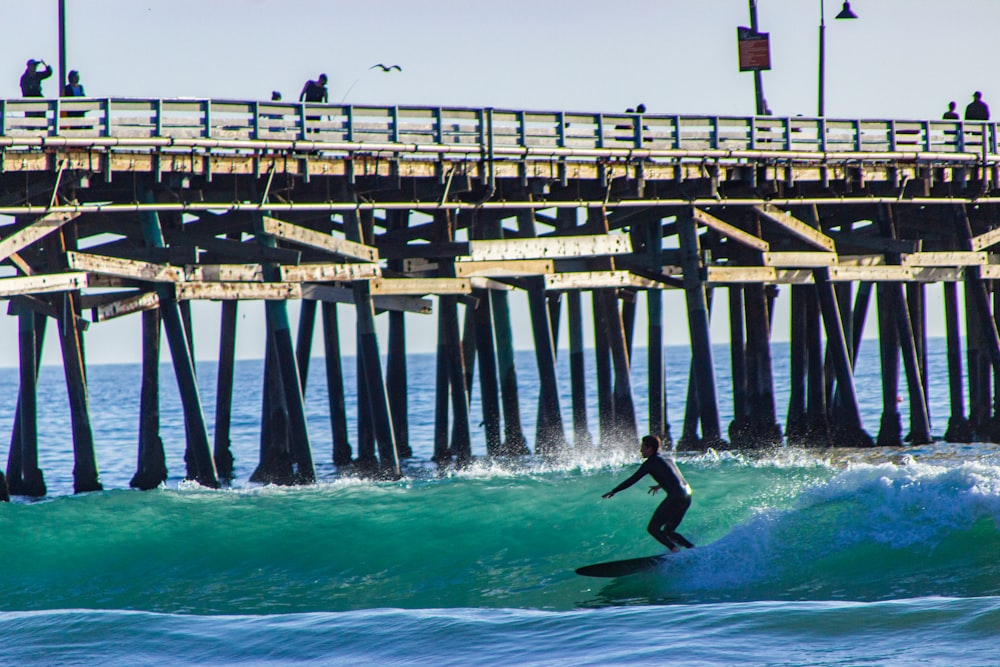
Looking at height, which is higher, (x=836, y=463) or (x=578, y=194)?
(x=578, y=194)

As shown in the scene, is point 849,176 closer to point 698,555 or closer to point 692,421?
point 692,421

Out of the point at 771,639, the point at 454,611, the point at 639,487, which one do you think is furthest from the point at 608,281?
the point at 771,639

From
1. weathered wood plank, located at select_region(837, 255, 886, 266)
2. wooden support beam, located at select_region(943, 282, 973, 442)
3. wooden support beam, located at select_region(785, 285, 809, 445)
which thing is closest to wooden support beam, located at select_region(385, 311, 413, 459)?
wooden support beam, located at select_region(785, 285, 809, 445)

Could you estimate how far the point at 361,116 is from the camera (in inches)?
842

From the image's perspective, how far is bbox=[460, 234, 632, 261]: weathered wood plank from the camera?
2242 cm

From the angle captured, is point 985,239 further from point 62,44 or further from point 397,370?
point 62,44

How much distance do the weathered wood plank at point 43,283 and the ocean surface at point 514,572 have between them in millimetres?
2996

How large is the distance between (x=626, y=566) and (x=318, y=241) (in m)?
7.64

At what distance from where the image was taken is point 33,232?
1862 cm

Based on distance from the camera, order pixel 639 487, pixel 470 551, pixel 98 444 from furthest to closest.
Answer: pixel 98 444 → pixel 639 487 → pixel 470 551

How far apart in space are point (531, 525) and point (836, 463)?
7458 mm

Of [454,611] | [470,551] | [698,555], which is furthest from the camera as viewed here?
[470,551]

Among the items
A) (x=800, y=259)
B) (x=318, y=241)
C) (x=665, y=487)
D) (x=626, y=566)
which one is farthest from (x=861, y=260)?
(x=626, y=566)

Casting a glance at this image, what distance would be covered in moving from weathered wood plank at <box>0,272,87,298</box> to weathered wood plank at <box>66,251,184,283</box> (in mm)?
153
